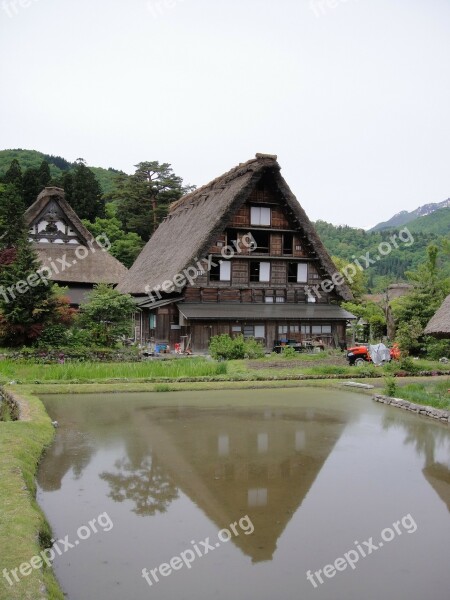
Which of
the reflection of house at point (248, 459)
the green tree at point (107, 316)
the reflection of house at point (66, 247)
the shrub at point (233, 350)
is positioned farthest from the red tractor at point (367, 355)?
the reflection of house at point (66, 247)

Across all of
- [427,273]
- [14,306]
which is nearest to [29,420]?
[14,306]

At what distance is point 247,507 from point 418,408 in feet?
26.9

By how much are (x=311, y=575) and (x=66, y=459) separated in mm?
4989

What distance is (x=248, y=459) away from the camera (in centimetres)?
928

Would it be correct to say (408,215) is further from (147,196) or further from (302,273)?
(302,273)

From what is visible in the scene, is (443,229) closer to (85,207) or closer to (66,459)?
(85,207)

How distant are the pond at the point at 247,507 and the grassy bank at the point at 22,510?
26 cm

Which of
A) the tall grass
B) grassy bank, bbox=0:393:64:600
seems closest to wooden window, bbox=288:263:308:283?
the tall grass

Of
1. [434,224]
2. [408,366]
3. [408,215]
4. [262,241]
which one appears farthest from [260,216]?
[408,215]

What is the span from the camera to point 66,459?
358 inches

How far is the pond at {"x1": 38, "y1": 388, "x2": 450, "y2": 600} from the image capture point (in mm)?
5371

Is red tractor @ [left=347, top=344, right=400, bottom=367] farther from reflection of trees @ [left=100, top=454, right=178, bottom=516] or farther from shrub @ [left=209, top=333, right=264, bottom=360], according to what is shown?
reflection of trees @ [left=100, top=454, right=178, bottom=516]

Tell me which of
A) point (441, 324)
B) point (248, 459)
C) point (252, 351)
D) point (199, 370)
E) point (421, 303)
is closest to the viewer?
point (248, 459)

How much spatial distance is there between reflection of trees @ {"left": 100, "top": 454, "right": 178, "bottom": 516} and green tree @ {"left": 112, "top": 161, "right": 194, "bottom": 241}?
38.2 m
